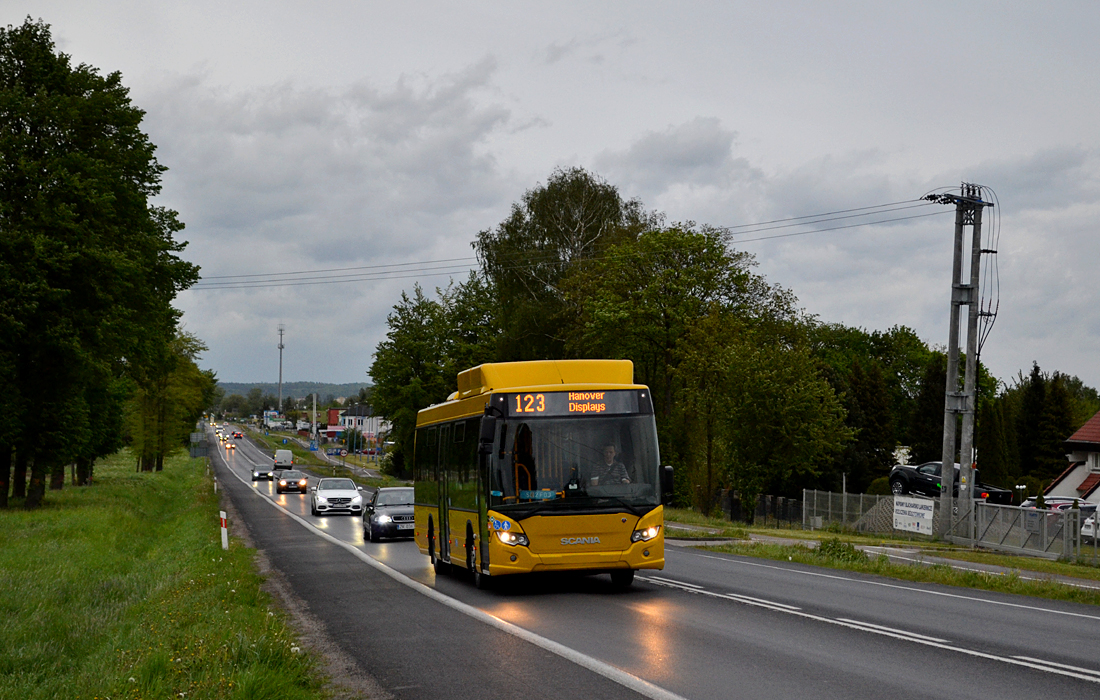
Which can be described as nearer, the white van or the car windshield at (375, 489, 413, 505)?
the car windshield at (375, 489, 413, 505)

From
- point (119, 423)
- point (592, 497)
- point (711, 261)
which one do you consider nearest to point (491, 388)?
point (592, 497)

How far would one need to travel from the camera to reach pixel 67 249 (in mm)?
34938

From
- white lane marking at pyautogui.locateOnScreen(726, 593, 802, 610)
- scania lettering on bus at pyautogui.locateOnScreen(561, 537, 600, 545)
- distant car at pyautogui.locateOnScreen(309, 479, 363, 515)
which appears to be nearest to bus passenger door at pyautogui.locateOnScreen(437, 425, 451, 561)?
scania lettering on bus at pyautogui.locateOnScreen(561, 537, 600, 545)

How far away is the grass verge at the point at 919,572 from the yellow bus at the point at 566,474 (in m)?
6.02

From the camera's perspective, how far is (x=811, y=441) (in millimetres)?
47000

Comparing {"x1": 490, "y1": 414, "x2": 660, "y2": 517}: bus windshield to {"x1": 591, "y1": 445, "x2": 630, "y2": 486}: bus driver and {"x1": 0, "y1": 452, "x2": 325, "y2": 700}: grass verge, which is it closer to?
{"x1": 591, "y1": 445, "x2": 630, "y2": 486}: bus driver

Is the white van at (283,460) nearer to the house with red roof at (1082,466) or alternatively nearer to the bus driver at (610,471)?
the house with red roof at (1082,466)

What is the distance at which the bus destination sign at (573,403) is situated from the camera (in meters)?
15.1

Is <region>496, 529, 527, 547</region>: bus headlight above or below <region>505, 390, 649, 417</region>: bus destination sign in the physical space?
below

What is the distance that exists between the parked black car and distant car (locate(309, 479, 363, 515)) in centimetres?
2265


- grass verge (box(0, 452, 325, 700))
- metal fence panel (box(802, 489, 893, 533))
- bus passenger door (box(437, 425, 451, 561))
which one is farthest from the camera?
metal fence panel (box(802, 489, 893, 533))

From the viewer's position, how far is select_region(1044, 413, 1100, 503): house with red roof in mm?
52844

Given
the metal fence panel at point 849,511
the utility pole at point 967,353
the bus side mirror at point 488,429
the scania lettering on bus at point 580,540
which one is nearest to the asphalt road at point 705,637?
the scania lettering on bus at point 580,540

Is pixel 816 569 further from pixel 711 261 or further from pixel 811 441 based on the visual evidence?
pixel 711 261
